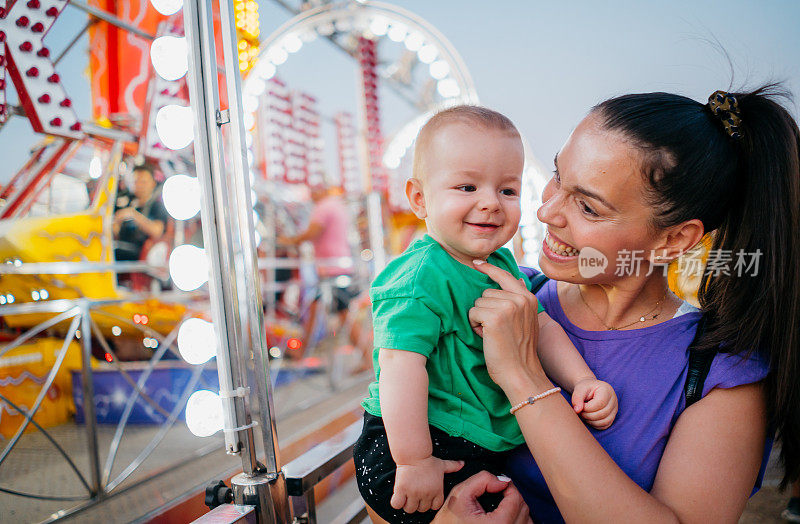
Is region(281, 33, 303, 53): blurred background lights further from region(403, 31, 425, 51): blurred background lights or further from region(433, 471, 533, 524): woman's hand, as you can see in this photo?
region(433, 471, 533, 524): woman's hand

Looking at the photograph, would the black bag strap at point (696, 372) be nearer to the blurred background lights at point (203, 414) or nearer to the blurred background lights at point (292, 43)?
the blurred background lights at point (203, 414)

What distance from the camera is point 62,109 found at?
174 centimetres

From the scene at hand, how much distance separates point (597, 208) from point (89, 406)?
228 centimetres

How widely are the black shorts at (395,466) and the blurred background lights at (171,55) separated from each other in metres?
0.95

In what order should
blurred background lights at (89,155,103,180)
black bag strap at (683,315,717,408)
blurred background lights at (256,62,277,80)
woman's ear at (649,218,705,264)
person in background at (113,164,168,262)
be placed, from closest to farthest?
black bag strap at (683,315,717,408) < woman's ear at (649,218,705,264) < blurred background lights at (89,155,103,180) < person in background at (113,164,168,262) < blurred background lights at (256,62,277,80)

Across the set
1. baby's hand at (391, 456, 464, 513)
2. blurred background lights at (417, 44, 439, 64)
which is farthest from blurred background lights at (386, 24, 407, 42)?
baby's hand at (391, 456, 464, 513)

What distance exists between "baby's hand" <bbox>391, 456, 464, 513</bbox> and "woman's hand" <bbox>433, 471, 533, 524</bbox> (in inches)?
1.0

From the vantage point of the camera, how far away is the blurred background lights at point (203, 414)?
1.23m

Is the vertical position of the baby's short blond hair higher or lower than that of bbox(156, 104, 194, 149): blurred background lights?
lower

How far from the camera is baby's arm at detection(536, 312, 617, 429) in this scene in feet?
3.54

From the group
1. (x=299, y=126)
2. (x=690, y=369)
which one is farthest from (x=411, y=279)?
(x=299, y=126)

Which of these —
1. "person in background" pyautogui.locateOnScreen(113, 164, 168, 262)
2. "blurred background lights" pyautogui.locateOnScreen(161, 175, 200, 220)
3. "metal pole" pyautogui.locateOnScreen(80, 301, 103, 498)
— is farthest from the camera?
"person in background" pyautogui.locateOnScreen(113, 164, 168, 262)

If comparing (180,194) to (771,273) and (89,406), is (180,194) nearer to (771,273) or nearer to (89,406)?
(771,273)

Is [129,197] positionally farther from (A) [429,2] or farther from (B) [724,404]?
(A) [429,2]
